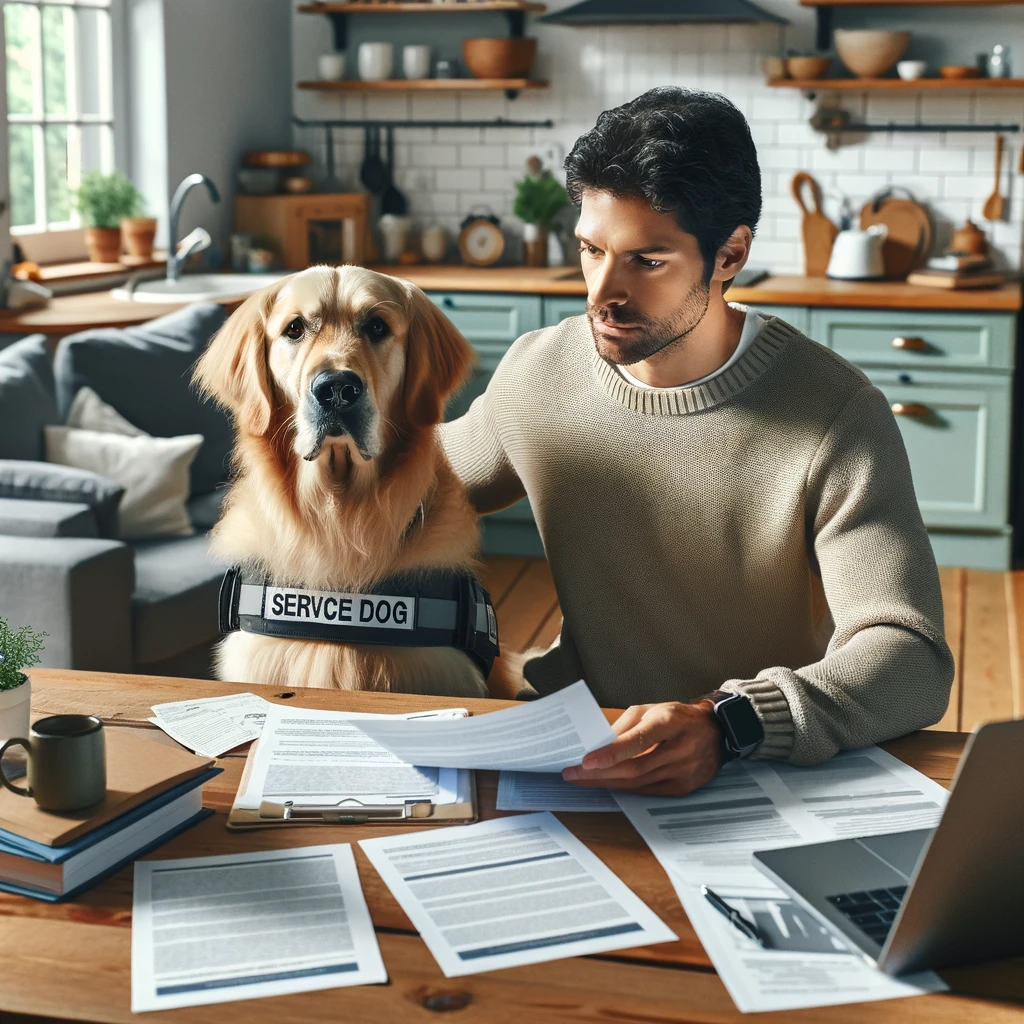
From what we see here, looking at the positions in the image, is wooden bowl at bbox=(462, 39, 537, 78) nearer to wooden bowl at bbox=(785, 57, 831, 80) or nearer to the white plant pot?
wooden bowl at bbox=(785, 57, 831, 80)

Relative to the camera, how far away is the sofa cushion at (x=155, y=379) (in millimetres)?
3295

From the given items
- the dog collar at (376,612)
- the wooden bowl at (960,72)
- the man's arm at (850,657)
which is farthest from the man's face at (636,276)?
the wooden bowl at (960,72)

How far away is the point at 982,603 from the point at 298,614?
3.07m

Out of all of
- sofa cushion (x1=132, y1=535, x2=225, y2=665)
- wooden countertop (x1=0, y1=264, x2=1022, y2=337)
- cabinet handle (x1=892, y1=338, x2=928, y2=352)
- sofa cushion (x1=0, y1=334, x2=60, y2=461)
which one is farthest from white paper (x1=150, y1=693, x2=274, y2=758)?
cabinet handle (x1=892, y1=338, x2=928, y2=352)

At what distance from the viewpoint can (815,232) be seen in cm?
485

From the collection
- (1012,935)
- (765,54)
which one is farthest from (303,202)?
(1012,935)

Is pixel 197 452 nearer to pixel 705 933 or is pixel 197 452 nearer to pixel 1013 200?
pixel 705 933

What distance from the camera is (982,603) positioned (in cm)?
411

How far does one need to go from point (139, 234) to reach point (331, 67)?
Answer: 3.92ft

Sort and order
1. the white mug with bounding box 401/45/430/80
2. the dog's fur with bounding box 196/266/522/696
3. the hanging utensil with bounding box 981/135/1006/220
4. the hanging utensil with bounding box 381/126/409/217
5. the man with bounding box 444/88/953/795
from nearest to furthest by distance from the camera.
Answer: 1. the man with bounding box 444/88/953/795
2. the dog's fur with bounding box 196/266/522/696
3. the hanging utensil with bounding box 981/135/1006/220
4. the white mug with bounding box 401/45/430/80
5. the hanging utensil with bounding box 381/126/409/217

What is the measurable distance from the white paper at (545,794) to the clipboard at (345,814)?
0.14 feet

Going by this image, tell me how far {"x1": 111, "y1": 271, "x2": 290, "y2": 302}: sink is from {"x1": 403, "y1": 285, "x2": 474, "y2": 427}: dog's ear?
2.28 m

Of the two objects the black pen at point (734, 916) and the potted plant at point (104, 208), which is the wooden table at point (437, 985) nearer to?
the black pen at point (734, 916)

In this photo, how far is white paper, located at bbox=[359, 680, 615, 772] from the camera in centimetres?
110
